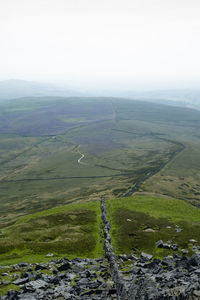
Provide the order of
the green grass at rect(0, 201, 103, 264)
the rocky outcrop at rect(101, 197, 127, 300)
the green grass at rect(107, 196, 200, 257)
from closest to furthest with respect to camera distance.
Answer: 1. the rocky outcrop at rect(101, 197, 127, 300)
2. the green grass at rect(0, 201, 103, 264)
3. the green grass at rect(107, 196, 200, 257)

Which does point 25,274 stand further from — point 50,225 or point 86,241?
point 50,225

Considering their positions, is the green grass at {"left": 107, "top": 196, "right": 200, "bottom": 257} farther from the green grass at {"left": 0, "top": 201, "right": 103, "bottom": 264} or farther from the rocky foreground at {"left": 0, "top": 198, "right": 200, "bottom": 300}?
the rocky foreground at {"left": 0, "top": 198, "right": 200, "bottom": 300}

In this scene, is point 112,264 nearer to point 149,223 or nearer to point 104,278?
point 104,278

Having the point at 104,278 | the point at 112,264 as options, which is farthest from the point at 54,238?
the point at 104,278

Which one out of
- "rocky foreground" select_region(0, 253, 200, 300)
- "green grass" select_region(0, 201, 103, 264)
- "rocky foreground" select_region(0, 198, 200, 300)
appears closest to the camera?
"rocky foreground" select_region(0, 253, 200, 300)

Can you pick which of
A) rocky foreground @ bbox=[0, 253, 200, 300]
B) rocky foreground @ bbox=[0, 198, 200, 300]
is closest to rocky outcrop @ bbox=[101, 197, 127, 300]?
rocky foreground @ bbox=[0, 198, 200, 300]

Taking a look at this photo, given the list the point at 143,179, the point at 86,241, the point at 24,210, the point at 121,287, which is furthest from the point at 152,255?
the point at 143,179
